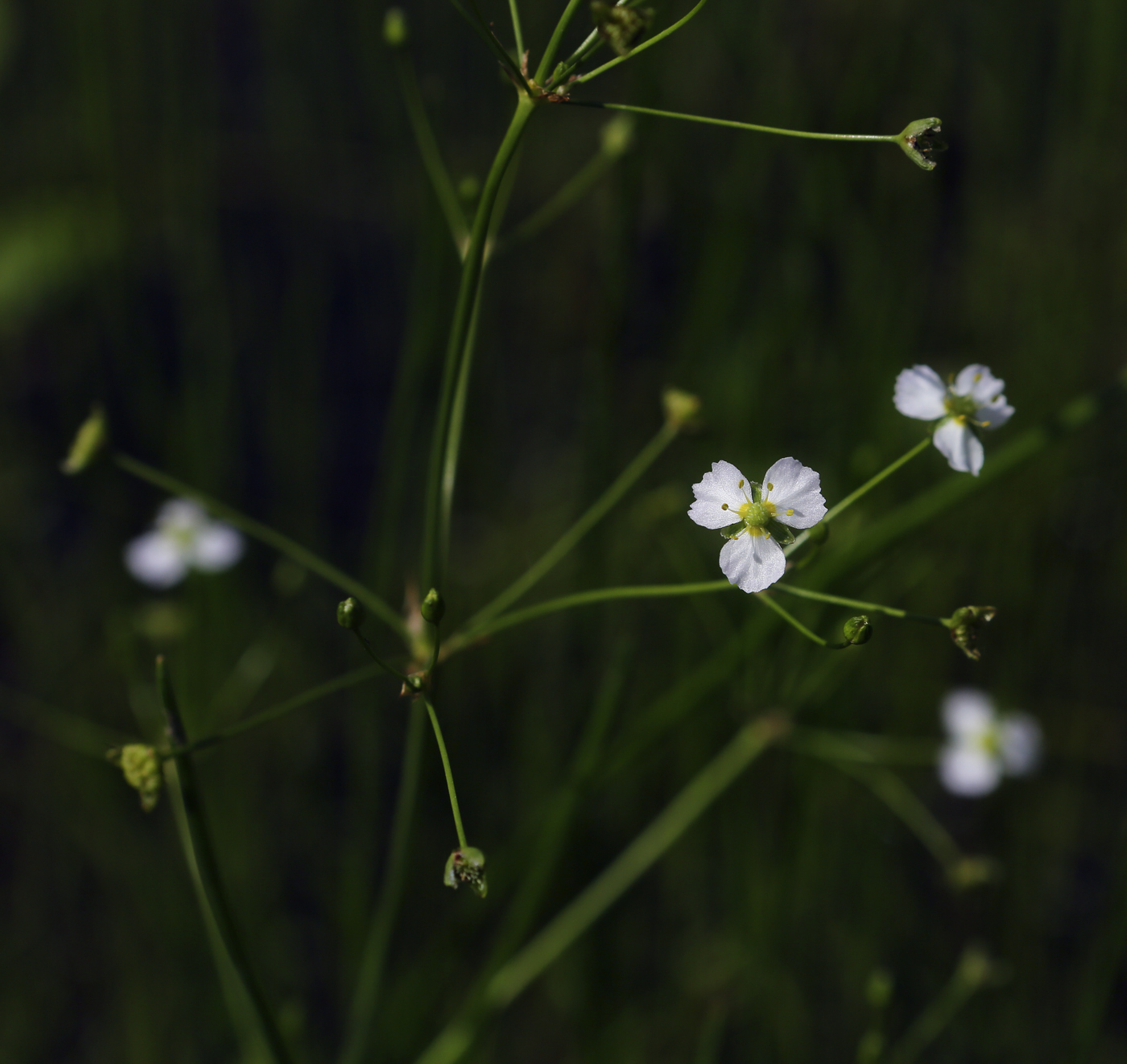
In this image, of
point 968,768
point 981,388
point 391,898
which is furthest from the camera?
point 968,768

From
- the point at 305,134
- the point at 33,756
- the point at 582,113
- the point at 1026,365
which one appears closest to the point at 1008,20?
the point at 1026,365

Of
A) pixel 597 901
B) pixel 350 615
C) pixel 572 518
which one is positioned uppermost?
pixel 572 518

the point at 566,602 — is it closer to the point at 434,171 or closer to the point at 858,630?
the point at 858,630

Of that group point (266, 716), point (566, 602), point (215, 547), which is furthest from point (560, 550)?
point (215, 547)

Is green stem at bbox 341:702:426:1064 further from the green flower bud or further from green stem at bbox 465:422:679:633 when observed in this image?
the green flower bud

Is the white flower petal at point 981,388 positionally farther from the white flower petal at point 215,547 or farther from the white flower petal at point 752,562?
the white flower petal at point 215,547
